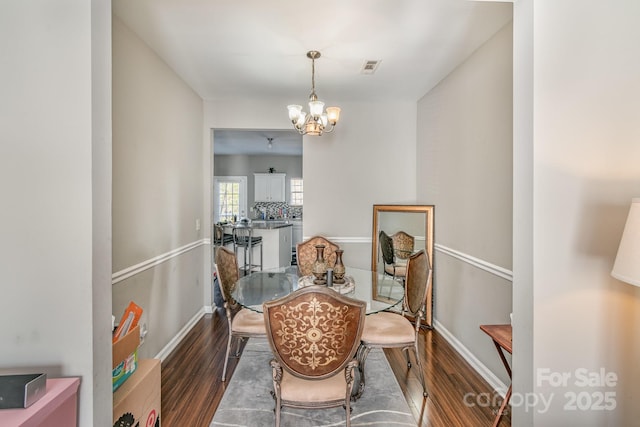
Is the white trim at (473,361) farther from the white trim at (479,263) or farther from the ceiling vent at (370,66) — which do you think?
the ceiling vent at (370,66)

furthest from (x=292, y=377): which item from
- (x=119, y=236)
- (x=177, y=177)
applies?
(x=177, y=177)

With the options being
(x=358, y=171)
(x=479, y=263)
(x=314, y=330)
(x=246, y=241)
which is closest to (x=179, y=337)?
(x=314, y=330)

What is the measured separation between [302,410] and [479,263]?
1.77 meters

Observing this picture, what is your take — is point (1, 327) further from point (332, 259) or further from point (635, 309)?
point (332, 259)

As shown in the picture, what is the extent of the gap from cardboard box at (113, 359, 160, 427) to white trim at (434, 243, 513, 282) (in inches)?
89.4

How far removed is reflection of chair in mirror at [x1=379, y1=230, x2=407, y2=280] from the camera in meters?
3.63

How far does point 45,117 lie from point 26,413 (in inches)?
34.4

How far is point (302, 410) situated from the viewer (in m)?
2.10

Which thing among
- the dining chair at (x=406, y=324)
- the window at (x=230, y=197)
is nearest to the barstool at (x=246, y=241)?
the dining chair at (x=406, y=324)

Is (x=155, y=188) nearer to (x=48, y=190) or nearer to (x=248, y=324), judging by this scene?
(x=248, y=324)

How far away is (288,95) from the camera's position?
11.9 feet

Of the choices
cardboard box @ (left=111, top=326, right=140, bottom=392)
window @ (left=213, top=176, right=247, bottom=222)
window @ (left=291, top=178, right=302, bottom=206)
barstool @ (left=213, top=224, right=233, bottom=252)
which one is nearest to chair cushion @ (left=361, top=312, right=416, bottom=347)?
cardboard box @ (left=111, top=326, right=140, bottom=392)

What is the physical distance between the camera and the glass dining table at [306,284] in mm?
2244

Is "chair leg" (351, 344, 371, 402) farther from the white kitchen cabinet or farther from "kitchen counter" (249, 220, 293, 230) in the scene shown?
the white kitchen cabinet
